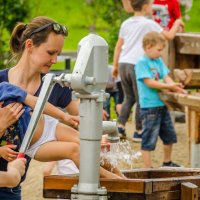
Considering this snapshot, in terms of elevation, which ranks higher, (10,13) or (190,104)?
(10,13)

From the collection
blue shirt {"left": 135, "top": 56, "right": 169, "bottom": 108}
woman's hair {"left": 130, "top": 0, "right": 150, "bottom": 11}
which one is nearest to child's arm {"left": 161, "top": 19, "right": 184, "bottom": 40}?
woman's hair {"left": 130, "top": 0, "right": 150, "bottom": 11}

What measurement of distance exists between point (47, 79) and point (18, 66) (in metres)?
1.15

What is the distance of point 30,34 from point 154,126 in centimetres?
386

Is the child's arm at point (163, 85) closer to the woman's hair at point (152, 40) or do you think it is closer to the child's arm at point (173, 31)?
the woman's hair at point (152, 40)

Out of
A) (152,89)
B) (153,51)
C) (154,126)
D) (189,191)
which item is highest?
(153,51)

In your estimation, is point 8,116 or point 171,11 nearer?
point 8,116

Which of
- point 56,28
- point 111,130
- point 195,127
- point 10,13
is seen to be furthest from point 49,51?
point 10,13

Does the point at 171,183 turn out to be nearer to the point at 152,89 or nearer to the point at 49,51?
the point at 49,51

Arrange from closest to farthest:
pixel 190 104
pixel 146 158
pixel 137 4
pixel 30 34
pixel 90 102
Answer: pixel 90 102
pixel 30 34
pixel 190 104
pixel 146 158
pixel 137 4

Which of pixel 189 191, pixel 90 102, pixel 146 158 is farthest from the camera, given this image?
pixel 146 158

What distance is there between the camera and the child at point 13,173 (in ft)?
14.7

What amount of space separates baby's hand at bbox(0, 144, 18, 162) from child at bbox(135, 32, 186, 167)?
4569 mm

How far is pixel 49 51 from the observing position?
5.44m

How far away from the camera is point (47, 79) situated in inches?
175
